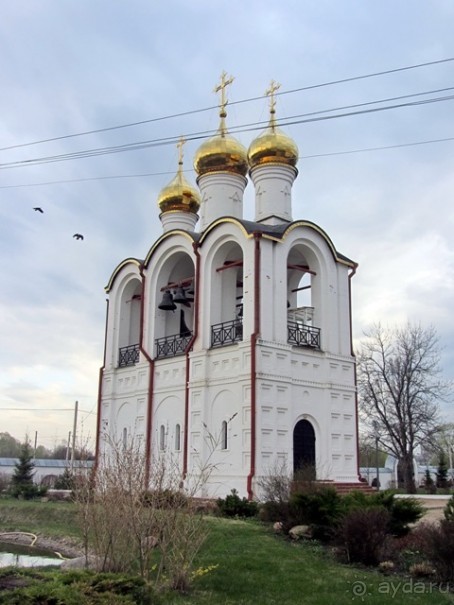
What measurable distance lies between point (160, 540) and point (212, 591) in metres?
0.86

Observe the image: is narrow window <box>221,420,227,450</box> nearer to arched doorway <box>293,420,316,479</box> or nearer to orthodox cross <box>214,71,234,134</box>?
arched doorway <box>293,420,316,479</box>

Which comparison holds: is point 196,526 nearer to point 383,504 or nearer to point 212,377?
point 383,504

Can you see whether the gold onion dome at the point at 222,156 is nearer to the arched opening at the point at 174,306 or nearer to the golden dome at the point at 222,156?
the golden dome at the point at 222,156

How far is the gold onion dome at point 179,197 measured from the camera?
1002 inches

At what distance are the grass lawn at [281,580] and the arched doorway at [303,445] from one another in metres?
6.47

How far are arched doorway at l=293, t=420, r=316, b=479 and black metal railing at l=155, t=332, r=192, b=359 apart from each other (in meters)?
4.50

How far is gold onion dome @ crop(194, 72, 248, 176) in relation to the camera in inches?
897

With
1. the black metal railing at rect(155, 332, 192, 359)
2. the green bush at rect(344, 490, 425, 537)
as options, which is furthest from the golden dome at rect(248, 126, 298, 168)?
the green bush at rect(344, 490, 425, 537)

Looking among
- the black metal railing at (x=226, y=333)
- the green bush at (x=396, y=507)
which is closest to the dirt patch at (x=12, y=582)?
the green bush at (x=396, y=507)

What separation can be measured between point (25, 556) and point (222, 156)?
15065 mm

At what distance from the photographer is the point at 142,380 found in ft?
70.7

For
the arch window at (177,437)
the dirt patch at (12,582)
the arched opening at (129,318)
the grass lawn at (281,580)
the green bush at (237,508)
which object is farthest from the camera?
the arched opening at (129,318)

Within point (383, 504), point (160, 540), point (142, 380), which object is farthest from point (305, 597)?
point (142, 380)

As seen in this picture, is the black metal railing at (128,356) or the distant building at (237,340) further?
the black metal railing at (128,356)
